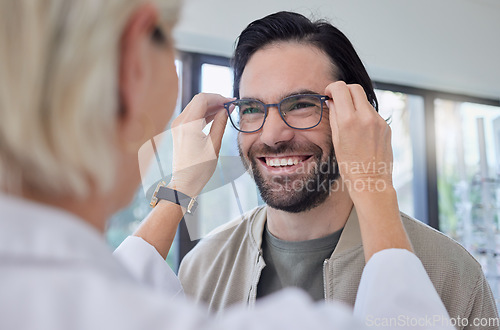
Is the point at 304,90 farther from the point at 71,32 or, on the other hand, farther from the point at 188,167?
the point at 71,32

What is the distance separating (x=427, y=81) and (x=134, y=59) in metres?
3.22

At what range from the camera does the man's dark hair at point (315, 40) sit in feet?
4.41

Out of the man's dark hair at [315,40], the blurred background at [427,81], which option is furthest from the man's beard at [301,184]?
the blurred background at [427,81]

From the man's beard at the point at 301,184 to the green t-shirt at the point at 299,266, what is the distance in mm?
105

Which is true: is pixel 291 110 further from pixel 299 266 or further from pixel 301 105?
pixel 299 266

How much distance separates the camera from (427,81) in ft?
10.7

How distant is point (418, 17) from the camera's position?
310 centimetres

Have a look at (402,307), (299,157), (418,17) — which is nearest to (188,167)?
(299,157)

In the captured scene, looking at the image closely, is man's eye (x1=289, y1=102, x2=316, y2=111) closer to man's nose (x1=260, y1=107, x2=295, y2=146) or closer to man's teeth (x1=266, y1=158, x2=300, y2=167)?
man's nose (x1=260, y1=107, x2=295, y2=146)

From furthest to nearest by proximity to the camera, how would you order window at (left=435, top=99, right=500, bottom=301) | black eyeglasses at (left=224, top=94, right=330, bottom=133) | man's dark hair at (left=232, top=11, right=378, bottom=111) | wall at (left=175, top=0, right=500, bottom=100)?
window at (left=435, top=99, right=500, bottom=301) < wall at (left=175, top=0, right=500, bottom=100) < man's dark hair at (left=232, top=11, right=378, bottom=111) < black eyeglasses at (left=224, top=94, right=330, bottom=133)

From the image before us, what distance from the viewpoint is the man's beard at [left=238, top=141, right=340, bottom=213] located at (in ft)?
4.02

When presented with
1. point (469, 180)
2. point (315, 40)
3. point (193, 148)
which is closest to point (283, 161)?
point (193, 148)

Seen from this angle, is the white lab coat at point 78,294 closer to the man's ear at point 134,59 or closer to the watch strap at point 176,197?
the man's ear at point 134,59

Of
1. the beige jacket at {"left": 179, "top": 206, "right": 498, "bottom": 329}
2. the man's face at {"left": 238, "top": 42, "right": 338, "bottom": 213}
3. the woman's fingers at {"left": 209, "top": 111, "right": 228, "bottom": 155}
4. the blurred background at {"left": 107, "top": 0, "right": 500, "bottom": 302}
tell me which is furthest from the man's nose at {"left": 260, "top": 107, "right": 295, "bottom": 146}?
the blurred background at {"left": 107, "top": 0, "right": 500, "bottom": 302}
